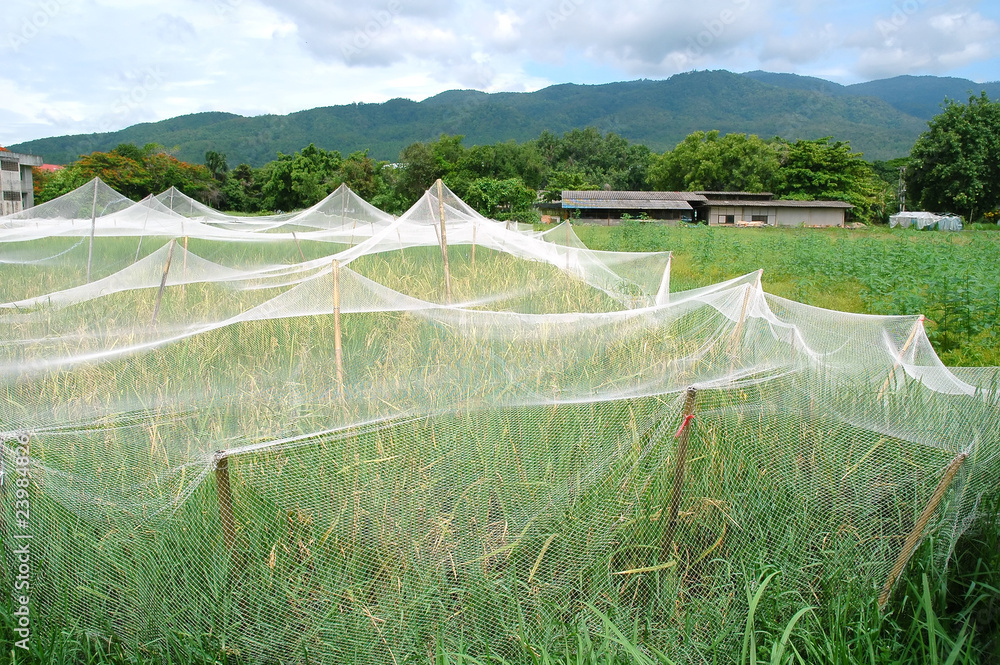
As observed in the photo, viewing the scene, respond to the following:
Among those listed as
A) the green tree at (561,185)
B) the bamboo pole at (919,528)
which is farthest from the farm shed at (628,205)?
the bamboo pole at (919,528)

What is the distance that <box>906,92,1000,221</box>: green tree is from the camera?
139ft

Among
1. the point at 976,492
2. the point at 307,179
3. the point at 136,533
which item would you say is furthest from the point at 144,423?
the point at 307,179

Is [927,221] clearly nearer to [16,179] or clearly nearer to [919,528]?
[919,528]

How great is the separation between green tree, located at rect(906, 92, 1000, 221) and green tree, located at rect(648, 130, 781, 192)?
10727 millimetres

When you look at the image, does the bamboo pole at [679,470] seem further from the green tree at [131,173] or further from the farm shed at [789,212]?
the farm shed at [789,212]

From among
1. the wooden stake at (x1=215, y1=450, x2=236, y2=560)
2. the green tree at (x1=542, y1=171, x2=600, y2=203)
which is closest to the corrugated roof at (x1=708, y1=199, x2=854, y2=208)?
the green tree at (x1=542, y1=171, x2=600, y2=203)

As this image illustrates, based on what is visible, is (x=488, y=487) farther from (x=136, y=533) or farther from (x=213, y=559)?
(x=136, y=533)

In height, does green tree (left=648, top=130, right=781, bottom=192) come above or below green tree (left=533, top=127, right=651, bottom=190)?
below

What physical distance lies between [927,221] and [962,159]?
4.22 meters

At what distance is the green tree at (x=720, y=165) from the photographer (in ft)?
177

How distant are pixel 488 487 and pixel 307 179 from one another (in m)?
44.4

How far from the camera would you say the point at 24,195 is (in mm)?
44188

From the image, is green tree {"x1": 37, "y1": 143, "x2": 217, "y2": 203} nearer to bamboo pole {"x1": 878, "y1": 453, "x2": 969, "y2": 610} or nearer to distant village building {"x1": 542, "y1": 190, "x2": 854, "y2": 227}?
distant village building {"x1": 542, "y1": 190, "x2": 854, "y2": 227}

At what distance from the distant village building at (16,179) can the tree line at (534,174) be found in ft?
4.11
